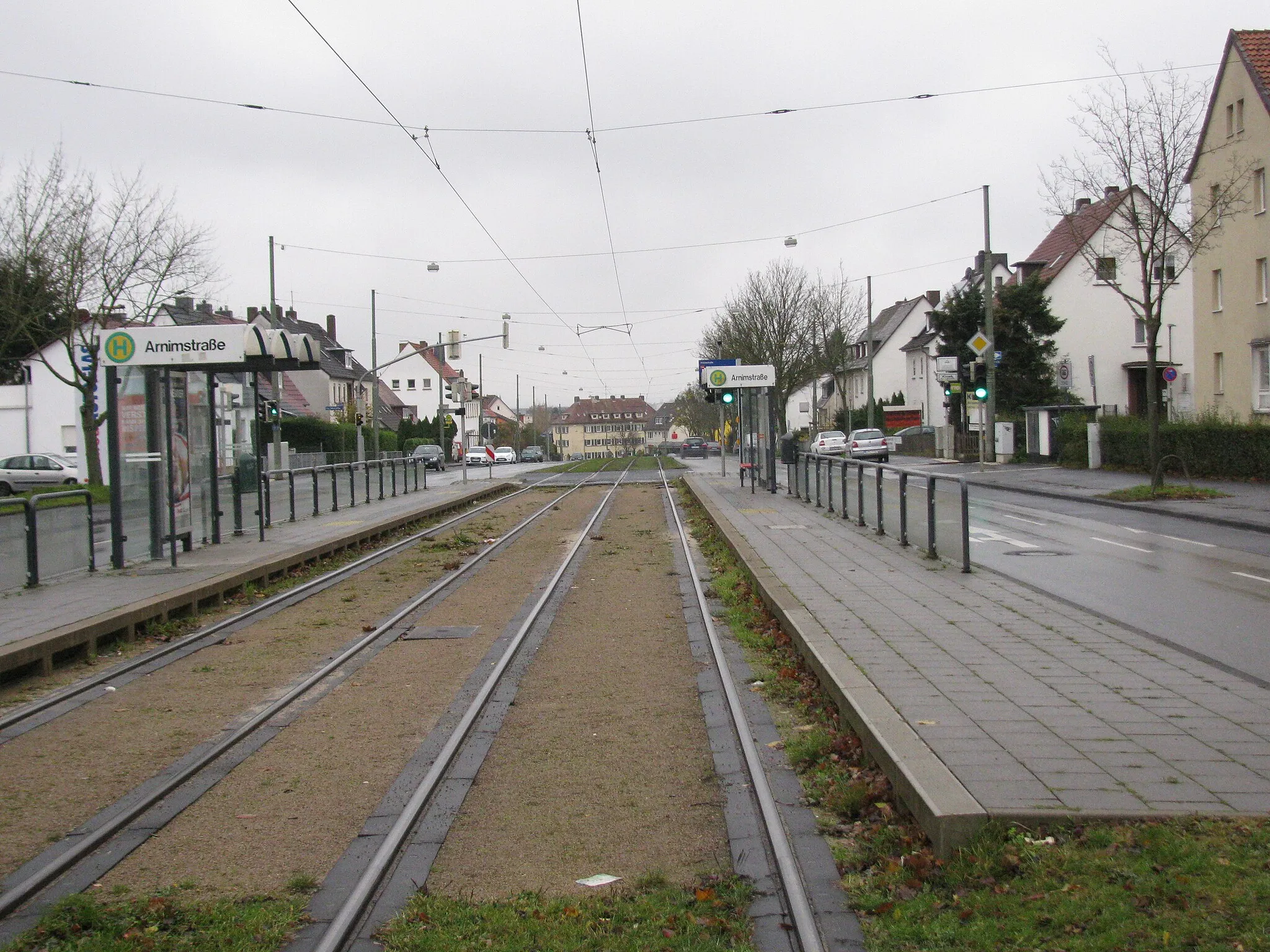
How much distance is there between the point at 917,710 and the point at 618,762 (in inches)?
61.7

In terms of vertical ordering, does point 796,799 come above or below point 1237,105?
below

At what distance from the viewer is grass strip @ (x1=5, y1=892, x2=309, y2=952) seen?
400 centimetres

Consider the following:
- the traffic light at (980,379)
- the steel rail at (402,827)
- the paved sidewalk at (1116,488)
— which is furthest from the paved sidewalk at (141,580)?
the traffic light at (980,379)

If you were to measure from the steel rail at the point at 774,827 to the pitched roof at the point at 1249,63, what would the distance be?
2883 centimetres

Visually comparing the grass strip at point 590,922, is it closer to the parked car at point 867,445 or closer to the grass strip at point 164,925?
the grass strip at point 164,925

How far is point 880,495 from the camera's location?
16266 millimetres

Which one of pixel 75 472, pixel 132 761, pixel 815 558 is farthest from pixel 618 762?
pixel 75 472

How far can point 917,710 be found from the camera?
619cm

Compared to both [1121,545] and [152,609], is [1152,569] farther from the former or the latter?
[152,609]

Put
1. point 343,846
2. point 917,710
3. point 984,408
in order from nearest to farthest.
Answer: point 343,846, point 917,710, point 984,408

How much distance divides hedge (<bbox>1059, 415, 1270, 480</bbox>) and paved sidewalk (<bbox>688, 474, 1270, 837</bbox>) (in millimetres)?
17246

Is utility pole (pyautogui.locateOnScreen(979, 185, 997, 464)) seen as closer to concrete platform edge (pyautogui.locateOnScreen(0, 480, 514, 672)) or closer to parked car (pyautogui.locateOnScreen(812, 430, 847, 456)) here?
parked car (pyautogui.locateOnScreen(812, 430, 847, 456))

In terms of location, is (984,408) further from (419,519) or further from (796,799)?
(796,799)

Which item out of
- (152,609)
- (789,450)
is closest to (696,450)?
(789,450)
